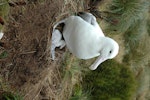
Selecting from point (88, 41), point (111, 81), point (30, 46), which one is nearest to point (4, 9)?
point (30, 46)

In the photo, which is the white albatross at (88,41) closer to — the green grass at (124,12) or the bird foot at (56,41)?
the bird foot at (56,41)

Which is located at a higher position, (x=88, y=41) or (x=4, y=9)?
(x=4, y=9)

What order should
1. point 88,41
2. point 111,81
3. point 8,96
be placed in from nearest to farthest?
point 88,41 → point 8,96 → point 111,81

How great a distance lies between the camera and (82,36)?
4.82ft

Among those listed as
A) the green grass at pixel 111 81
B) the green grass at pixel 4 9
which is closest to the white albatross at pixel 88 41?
the green grass at pixel 4 9

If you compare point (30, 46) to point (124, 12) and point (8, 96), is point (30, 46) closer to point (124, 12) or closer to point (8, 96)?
point (8, 96)

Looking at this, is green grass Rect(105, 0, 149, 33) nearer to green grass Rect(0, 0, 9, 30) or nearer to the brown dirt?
the brown dirt

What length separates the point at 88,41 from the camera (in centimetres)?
146

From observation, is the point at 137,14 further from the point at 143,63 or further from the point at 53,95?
the point at 53,95

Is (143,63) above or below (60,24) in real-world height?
below

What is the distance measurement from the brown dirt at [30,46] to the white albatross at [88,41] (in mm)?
133

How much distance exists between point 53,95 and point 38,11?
1.49ft

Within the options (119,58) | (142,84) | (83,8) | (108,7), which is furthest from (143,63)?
(83,8)

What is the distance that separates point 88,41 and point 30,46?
29 cm
